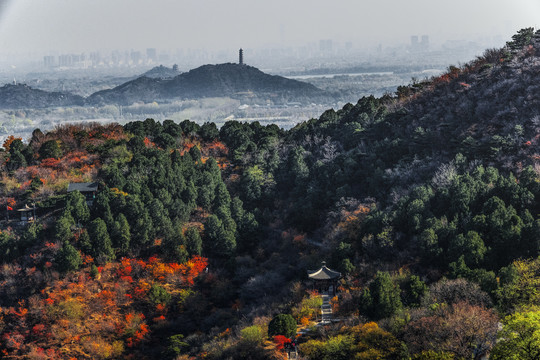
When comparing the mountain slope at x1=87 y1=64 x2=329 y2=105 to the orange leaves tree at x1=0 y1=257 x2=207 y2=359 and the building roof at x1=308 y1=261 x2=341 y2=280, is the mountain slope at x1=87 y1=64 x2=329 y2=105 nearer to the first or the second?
the orange leaves tree at x1=0 y1=257 x2=207 y2=359

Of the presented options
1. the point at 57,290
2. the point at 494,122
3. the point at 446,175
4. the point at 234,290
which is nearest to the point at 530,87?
the point at 494,122

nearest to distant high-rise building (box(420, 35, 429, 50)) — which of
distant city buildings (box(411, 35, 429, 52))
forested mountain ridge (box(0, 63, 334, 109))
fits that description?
distant city buildings (box(411, 35, 429, 52))

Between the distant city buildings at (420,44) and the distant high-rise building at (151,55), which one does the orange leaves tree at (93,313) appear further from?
the distant high-rise building at (151,55)

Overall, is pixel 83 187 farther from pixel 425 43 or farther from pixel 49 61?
pixel 49 61

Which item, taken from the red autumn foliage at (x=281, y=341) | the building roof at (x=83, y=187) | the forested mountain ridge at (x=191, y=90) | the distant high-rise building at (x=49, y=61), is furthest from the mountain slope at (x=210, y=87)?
the red autumn foliage at (x=281, y=341)

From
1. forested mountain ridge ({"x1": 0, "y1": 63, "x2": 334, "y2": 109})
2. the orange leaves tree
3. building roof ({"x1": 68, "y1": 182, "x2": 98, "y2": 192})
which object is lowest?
the orange leaves tree

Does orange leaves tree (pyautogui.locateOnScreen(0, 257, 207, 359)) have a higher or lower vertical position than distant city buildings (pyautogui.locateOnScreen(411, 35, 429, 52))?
lower
